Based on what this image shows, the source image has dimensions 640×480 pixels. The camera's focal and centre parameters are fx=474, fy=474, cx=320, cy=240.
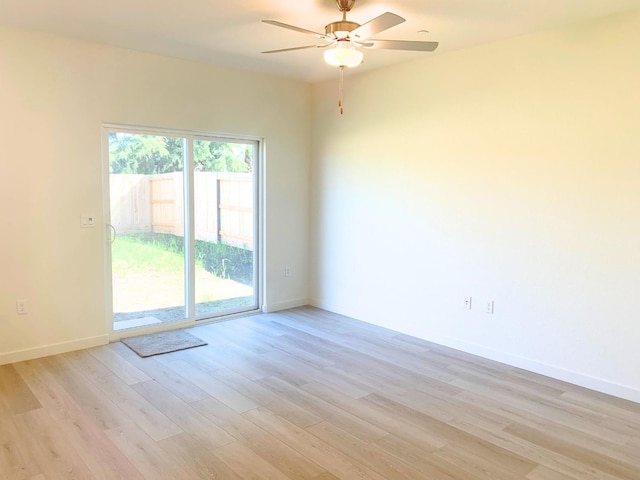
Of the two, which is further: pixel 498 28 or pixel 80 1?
pixel 498 28

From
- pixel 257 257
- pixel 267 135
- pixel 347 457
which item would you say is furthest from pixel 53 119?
pixel 347 457

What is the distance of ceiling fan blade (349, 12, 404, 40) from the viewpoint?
2.60 m

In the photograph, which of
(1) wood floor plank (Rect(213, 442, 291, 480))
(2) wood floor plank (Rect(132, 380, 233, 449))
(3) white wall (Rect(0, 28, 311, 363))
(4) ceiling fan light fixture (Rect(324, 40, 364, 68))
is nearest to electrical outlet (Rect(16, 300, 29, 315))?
(3) white wall (Rect(0, 28, 311, 363))

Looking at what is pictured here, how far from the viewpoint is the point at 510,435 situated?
2838 mm

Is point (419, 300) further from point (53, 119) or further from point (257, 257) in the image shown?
point (53, 119)

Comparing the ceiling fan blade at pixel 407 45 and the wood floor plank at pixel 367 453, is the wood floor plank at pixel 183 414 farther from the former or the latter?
the ceiling fan blade at pixel 407 45

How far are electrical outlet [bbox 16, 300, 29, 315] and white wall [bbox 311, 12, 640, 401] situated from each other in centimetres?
311

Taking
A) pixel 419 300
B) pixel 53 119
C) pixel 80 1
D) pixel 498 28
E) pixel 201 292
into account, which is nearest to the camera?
pixel 80 1

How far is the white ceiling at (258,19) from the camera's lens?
10.2 ft

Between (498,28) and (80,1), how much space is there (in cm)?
294

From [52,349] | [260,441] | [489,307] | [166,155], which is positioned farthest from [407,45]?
[52,349]

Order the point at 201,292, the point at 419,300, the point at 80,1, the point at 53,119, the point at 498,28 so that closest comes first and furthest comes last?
the point at 80,1
the point at 498,28
the point at 53,119
the point at 419,300
the point at 201,292

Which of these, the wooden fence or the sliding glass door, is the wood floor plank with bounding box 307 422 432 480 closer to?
the sliding glass door

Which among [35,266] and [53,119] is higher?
[53,119]
